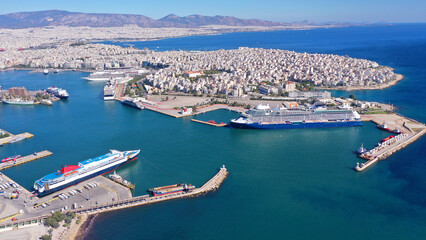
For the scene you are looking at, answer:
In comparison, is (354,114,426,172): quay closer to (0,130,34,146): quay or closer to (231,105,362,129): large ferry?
(231,105,362,129): large ferry

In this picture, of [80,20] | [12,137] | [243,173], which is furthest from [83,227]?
[80,20]

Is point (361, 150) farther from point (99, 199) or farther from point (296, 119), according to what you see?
point (99, 199)

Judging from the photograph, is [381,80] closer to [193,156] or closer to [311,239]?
[193,156]

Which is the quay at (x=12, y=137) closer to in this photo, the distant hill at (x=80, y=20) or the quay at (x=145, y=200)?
the quay at (x=145, y=200)

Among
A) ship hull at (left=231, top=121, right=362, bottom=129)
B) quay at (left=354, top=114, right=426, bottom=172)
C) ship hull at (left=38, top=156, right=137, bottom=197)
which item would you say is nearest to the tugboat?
quay at (left=354, top=114, right=426, bottom=172)

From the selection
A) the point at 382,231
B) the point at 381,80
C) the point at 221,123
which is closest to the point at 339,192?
the point at 382,231

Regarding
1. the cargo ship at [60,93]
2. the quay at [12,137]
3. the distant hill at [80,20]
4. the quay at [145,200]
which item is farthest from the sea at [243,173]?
the distant hill at [80,20]
